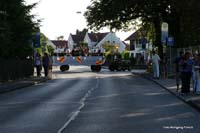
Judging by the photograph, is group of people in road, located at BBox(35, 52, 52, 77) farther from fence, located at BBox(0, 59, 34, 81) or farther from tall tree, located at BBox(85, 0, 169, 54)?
tall tree, located at BBox(85, 0, 169, 54)

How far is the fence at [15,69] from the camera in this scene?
1409 inches

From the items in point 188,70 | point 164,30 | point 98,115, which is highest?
point 164,30

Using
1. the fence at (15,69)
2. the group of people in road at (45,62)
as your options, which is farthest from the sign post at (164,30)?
the group of people in road at (45,62)

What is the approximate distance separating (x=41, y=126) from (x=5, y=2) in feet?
71.1

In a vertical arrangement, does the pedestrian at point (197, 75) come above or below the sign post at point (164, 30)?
below

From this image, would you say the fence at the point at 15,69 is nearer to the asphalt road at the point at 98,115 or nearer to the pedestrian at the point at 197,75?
the asphalt road at the point at 98,115

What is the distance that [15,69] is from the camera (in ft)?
128

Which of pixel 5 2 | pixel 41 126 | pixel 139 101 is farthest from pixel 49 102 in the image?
pixel 5 2

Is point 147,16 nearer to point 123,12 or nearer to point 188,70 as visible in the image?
point 123,12

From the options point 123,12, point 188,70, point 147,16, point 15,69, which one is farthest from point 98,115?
point 147,16

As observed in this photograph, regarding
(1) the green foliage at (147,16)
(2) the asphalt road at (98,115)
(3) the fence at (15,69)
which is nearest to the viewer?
(2) the asphalt road at (98,115)

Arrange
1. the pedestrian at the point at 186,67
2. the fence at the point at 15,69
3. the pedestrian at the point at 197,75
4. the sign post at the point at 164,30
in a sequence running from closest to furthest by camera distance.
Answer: the pedestrian at the point at 197,75, the pedestrian at the point at 186,67, the sign post at the point at 164,30, the fence at the point at 15,69

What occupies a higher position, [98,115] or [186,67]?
[186,67]

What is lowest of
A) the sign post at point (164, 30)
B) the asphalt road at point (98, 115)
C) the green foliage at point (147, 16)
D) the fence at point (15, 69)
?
the asphalt road at point (98, 115)
